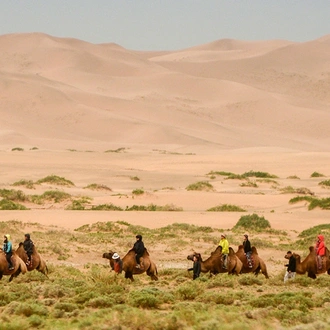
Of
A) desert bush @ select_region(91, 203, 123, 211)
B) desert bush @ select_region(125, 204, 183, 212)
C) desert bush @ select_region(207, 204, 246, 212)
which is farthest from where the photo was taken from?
desert bush @ select_region(207, 204, 246, 212)

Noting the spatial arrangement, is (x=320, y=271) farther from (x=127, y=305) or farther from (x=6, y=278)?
(x=6, y=278)

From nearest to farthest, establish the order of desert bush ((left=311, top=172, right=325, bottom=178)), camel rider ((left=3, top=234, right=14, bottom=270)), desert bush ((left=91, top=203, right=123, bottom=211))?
1. camel rider ((left=3, top=234, right=14, bottom=270))
2. desert bush ((left=91, top=203, right=123, bottom=211))
3. desert bush ((left=311, top=172, right=325, bottom=178))

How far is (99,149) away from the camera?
8738 cm

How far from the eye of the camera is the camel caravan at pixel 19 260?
15648mm

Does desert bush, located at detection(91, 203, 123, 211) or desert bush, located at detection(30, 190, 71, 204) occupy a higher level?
desert bush, located at detection(30, 190, 71, 204)

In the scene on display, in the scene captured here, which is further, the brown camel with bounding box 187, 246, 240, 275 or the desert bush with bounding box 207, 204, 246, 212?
the desert bush with bounding box 207, 204, 246, 212

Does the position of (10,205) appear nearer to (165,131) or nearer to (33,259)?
(33,259)

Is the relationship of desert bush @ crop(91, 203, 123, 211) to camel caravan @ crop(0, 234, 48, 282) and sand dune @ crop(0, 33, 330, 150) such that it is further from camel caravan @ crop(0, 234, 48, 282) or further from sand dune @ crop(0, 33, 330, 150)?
sand dune @ crop(0, 33, 330, 150)

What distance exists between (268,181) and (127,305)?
37.7 meters

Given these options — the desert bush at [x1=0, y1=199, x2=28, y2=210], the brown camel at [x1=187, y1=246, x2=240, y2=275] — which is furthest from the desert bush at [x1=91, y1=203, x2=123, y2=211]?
the brown camel at [x1=187, y1=246, x2=240, y2=275]

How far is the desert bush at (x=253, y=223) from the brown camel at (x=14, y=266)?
46.6 ft

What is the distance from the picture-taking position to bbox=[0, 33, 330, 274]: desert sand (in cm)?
3962

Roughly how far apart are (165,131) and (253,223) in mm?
76264

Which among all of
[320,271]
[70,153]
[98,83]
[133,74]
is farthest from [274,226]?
[133,74]
